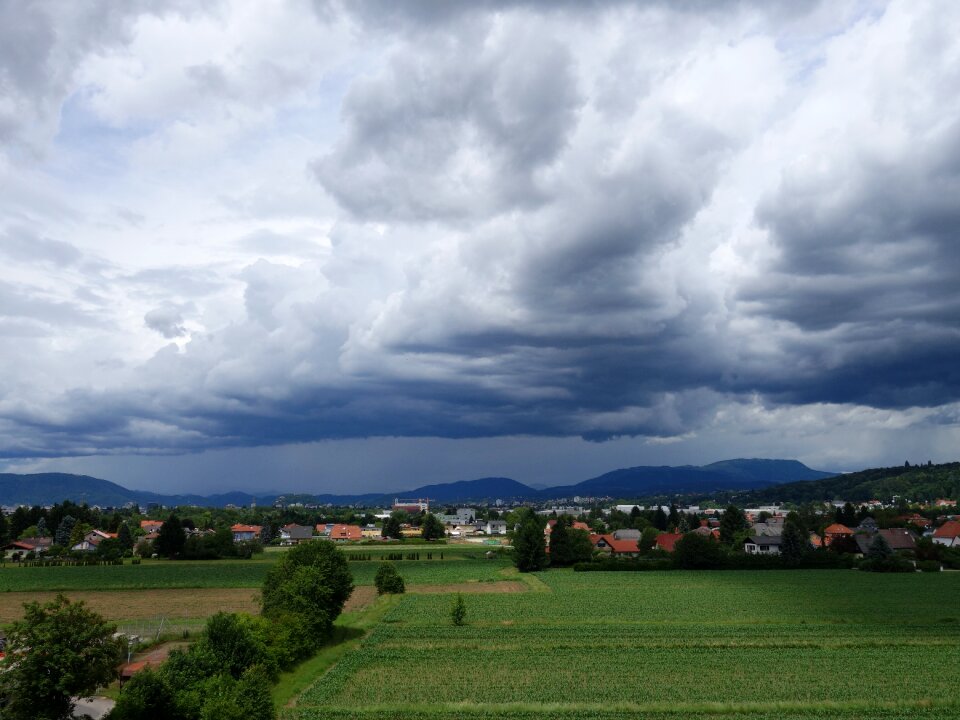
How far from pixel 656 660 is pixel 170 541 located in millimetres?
94785

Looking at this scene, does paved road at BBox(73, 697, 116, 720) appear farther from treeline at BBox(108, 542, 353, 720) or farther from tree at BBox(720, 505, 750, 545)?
tree at BBox(720, 505, 750, 545)

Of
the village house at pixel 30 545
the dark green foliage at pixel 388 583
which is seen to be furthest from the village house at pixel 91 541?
the dark green foliage at pixel 388 583

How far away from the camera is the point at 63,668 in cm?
2533

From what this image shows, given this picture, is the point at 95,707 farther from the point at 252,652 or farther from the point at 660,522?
the point at 660,522

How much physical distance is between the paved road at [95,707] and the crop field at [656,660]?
8.58 meters

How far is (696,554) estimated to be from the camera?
89062mm

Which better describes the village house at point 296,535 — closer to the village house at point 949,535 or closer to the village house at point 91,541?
the village house at point 91,541

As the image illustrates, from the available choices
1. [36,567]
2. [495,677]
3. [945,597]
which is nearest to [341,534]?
[36,567]

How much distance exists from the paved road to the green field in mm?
43266

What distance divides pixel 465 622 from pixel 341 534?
397 feet

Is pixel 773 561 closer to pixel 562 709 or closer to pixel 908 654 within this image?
pixel 908 654

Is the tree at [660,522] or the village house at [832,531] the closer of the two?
the village house at [832,531]

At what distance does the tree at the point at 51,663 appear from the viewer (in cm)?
2492

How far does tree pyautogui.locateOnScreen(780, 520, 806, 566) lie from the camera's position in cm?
9106
